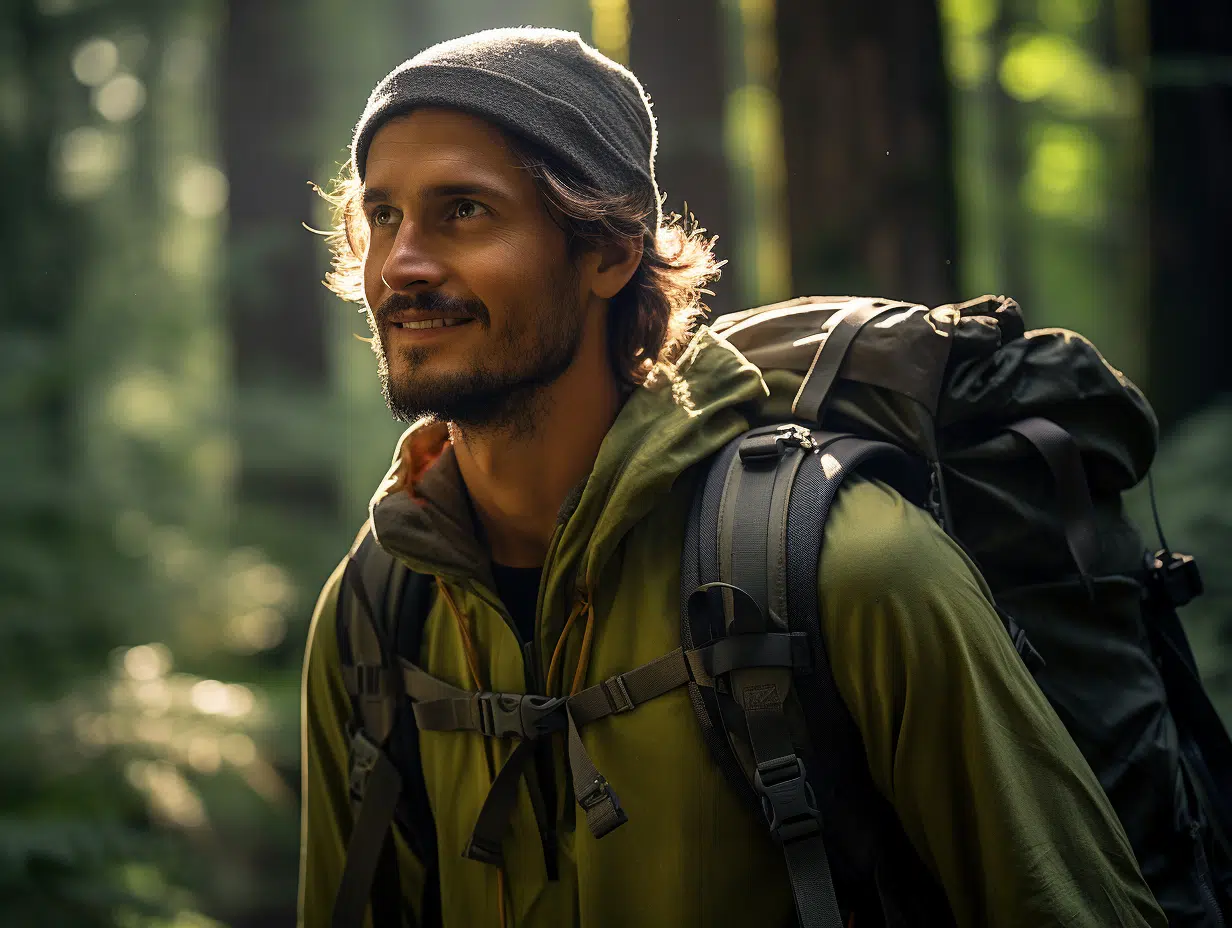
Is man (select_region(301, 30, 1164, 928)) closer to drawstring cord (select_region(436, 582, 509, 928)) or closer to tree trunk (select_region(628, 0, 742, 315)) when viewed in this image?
drawstring cord (select_region(436, 582, 509, 928))

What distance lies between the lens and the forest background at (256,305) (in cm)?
438

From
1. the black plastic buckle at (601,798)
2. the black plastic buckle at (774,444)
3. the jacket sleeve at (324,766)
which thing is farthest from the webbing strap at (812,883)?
the jacket sleeve at (324,766)

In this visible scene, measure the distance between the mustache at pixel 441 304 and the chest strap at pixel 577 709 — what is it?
2.87 ft

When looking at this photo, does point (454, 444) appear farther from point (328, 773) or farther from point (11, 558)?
point (11, 558)

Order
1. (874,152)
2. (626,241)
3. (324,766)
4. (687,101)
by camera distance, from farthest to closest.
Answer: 1. (687,101)
2. (874,152)
3. (324,766)
4. (626,241)

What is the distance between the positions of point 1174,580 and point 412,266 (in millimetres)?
2027

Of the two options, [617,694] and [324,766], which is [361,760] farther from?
[617,694]

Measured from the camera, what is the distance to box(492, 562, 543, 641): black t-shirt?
2.74m

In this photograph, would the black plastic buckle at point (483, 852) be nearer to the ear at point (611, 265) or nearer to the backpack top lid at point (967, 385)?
the backpack top lid at point (967, 385)

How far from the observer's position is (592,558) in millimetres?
2447

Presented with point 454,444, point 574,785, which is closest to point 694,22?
point 454,444

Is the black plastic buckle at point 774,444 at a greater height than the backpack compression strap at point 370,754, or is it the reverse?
the black plastic buckle at point 774,444

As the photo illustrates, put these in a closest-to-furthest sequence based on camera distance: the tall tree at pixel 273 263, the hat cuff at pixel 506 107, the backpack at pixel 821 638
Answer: the backpack at pixel 821 638
the hat cuff at pixel 506 107
the tall tree at pixel 273 263

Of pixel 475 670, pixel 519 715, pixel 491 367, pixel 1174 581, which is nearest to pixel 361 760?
pixel 475 670
